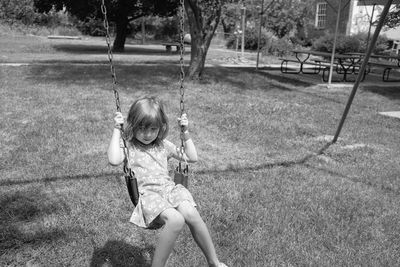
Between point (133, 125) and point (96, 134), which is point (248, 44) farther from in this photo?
point (133, 125)

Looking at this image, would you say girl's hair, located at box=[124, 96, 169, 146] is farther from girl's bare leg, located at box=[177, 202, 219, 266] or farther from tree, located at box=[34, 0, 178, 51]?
tree, located at box=[34, 0, 178, 51]

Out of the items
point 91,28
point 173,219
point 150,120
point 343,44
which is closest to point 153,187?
point 173,219

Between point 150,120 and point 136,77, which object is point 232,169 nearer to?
point 150,120

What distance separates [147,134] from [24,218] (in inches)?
54.3

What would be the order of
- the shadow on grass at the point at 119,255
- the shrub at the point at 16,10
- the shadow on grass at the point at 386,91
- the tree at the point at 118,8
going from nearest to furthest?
the shadow on grass at the point at 119,255 → the shadow on grass at the point at 386,91 → the tree at the point at 118,8 → the shrub at the point at 16,10

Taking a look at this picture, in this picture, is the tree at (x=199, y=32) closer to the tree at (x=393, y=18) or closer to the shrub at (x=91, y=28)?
the tree at (x=393, y=18)

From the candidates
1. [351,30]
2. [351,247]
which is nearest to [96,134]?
[351,247]

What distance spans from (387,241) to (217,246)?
131 centimetres

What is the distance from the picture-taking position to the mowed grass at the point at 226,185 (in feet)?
9.36

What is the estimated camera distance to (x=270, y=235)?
3086 mm

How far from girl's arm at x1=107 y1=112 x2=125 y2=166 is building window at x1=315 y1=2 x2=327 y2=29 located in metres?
27.2

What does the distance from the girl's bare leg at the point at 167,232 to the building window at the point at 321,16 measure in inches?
1079

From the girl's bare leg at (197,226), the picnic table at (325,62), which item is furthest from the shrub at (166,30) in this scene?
the girl's bare leg at (197,226)

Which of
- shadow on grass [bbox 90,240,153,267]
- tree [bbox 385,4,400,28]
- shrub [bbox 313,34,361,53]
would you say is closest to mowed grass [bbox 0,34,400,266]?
shadow on grass [bbox 90,240,153,267]
